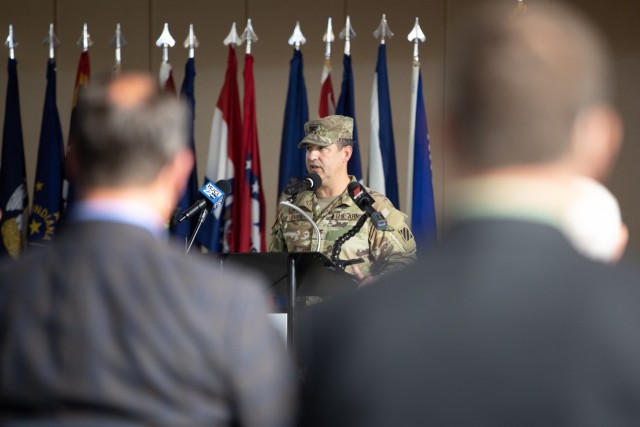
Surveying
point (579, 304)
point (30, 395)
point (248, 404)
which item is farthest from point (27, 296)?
point (579, 304)

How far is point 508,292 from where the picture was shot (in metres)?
0.94

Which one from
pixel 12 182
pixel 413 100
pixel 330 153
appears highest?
pixel 413 100

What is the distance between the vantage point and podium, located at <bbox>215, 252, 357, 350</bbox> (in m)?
3.44

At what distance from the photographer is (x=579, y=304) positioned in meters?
0.93

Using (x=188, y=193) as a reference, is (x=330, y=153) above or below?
above

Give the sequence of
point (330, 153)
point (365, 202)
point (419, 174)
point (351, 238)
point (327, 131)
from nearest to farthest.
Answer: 1. point (365, 202)
2. point (351, 238)
3. point (330, 153)
4. point (327, 131)
5. point (419, 174)

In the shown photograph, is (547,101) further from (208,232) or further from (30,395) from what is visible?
(208,232)

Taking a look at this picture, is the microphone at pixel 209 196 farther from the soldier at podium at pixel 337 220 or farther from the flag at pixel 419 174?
the flag at pixel 419 174

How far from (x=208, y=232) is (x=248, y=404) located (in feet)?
15.9

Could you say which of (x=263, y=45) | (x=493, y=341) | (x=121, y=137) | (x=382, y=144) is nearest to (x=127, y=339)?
(x=121, y=137)

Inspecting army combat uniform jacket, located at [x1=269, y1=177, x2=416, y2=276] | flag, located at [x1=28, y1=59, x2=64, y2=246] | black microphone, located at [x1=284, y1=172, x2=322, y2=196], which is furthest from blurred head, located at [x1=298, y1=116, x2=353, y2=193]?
flag, located at [x1=28, y1=59, x2=64, y2=246]

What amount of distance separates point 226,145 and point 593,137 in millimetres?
5330

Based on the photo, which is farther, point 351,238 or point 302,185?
point 351,238

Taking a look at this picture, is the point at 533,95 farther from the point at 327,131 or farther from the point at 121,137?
the point at 327,131
